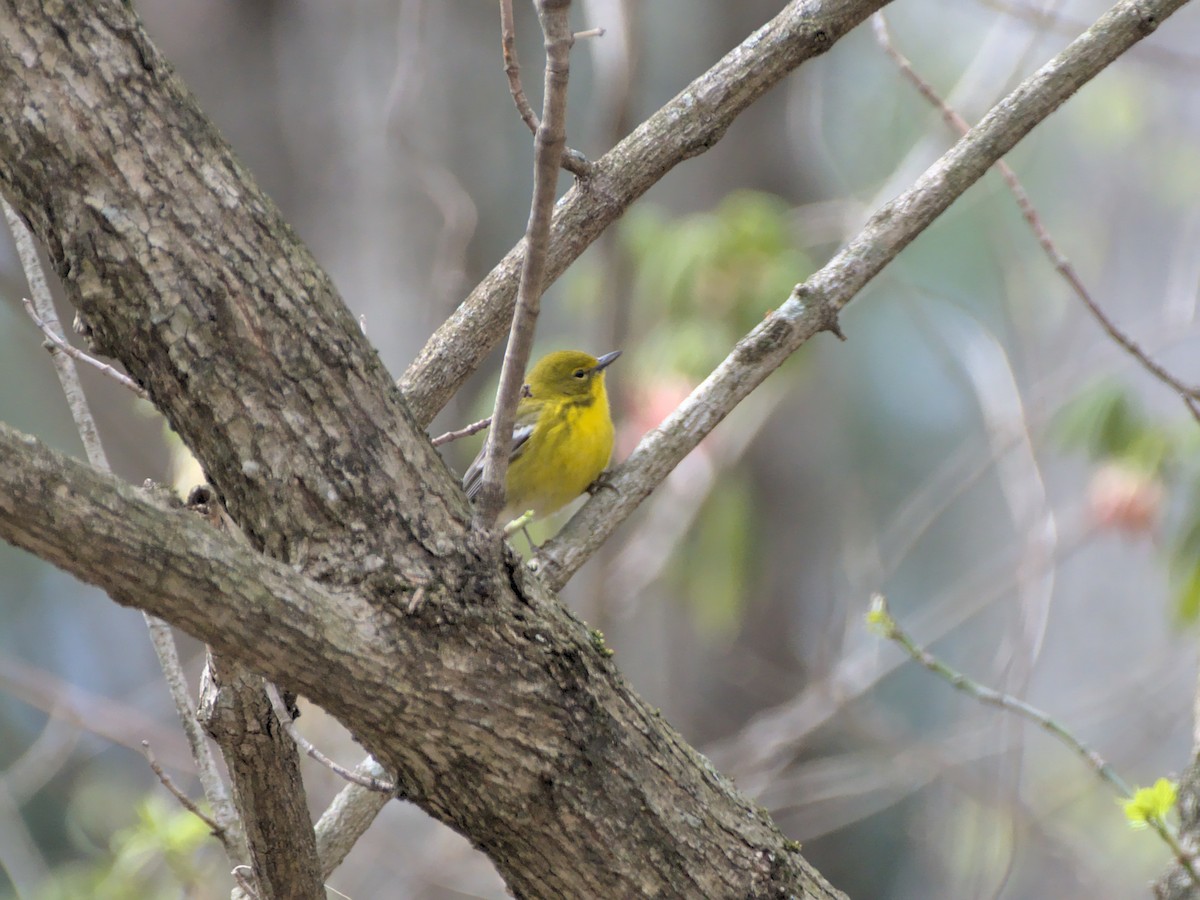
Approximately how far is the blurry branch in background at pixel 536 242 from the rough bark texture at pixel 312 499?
0.07 meters

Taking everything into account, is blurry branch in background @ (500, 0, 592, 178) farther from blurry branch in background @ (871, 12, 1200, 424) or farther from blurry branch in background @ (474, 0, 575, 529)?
blurry branch in background @ (871, 12, 1200, 424)

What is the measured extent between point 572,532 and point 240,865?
986 millimetres

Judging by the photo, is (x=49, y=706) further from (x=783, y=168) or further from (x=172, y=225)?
(x=783, y=168)

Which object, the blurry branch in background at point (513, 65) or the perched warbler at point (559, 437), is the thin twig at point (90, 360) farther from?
Answer: the perched warbler at point (559, 437)

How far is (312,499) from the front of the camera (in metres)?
1.67

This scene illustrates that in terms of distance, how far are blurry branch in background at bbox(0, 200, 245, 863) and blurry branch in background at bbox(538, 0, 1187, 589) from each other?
2.64 feet

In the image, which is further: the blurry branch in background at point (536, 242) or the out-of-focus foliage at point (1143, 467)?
the out-of-focus foliage at point (1143, 467)

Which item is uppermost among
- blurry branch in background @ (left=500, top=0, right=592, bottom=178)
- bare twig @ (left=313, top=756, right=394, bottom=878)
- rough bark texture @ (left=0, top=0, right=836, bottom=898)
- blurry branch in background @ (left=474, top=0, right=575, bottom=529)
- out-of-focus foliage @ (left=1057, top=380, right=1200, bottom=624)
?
out-of-focus foliage @ (left=1057, top=380, right=1200, bottom=624)

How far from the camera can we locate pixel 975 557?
11.6 metres

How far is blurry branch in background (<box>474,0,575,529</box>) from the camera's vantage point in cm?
139

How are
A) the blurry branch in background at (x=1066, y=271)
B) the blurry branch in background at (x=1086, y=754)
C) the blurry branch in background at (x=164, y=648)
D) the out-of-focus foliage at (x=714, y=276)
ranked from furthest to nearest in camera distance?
the out-of-focus foliage at (x=714, y=276)
the blurry branch in background at (x=1066, y=271)
the blurry branch in background at (x=164, y=648)
the blurry branch in background at (x=1086, y=754)

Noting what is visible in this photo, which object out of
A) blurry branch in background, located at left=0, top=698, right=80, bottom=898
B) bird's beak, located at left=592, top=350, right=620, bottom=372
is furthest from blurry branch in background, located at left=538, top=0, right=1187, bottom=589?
blurry branch in background, located at left=0, top=698, right=80, bottom=898

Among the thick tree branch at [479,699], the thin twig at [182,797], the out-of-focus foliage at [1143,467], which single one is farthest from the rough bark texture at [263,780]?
the out-of-focus foliage at [1143,467]

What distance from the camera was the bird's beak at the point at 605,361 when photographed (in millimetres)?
4677
